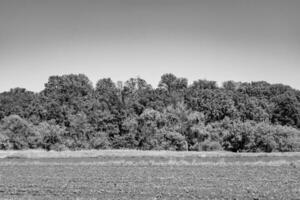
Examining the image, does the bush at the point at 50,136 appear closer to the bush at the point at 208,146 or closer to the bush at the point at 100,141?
the bush at the point at 100,141

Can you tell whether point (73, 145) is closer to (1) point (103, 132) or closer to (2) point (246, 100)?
(1) point (103, 132)

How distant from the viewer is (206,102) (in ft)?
274

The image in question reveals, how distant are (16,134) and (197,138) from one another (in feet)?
123

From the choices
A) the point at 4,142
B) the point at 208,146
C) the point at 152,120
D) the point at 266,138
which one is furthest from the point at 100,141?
the point at 266,138

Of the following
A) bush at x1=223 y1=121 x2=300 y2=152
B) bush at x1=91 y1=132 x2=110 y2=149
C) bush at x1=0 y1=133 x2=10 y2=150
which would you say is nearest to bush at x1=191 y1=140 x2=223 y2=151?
bush at x1=223 y1=121 x2=300 y2=152

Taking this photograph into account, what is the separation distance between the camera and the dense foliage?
219 ft

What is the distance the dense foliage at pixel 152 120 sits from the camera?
6681 cm

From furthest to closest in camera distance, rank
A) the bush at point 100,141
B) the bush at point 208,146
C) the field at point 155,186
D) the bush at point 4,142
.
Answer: the bush at point 100,141 → the bush at point 4,142 → the bush at point 208,146 → the field at point 155,186

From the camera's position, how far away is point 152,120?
249 ft

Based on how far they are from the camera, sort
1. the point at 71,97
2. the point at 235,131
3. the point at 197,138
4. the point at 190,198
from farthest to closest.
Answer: the point at 71,97
the point at 197,138
the point at 235,131
the point at 190,198

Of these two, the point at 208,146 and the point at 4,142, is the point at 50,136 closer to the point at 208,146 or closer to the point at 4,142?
the point at 4,142

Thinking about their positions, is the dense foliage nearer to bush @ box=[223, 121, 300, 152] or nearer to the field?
bush @ box=[223, 121, 300, 152]

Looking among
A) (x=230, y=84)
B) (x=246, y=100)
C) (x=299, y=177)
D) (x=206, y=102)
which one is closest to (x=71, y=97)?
(x=206, y=102)

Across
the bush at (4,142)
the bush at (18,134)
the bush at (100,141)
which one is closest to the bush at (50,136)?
the bush at (18,134)
